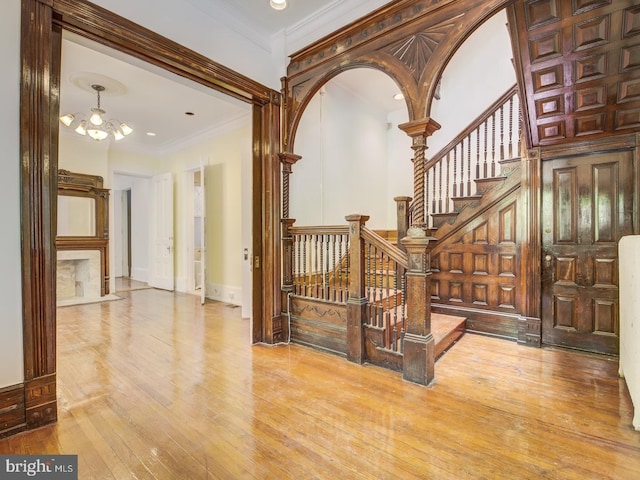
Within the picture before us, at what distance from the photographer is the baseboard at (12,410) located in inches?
71.3

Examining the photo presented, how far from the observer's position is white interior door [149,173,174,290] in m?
6.81

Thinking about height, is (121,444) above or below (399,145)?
below

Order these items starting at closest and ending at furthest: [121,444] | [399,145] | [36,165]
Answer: [121,444] < [36,165] < [399,145]

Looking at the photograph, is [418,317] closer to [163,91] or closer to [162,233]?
[163,91]

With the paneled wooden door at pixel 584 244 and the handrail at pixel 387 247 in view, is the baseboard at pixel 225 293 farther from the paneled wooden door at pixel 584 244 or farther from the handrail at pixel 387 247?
the paneled wooden door at pixel 584 244

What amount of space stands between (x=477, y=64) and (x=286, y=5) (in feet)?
11.6

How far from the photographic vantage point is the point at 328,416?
2.04 meters

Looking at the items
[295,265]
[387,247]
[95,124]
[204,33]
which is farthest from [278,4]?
[95,124]

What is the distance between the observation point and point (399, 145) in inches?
240

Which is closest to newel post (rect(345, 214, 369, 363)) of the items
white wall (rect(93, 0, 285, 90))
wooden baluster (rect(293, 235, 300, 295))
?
wooden baluster (rect(293, 235, 300, 295))

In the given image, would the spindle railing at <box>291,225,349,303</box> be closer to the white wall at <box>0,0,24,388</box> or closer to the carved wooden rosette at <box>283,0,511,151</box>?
the carved wooden rosette at <box>283,0,511,151</box>

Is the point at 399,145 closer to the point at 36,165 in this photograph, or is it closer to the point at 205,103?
the point at 205,103

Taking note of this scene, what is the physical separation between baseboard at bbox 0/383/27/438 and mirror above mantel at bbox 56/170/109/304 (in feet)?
16.0

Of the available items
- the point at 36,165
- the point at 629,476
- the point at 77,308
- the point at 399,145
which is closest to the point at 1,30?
the point at 36,165
